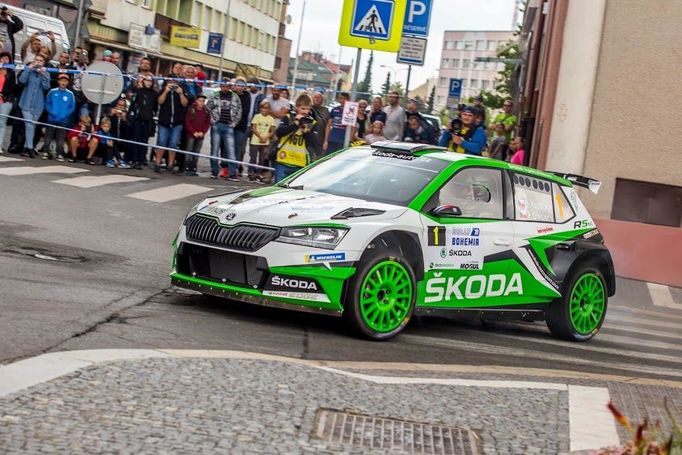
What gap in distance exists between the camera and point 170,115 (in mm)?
24094

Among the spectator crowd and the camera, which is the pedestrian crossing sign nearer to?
the spectator crowd

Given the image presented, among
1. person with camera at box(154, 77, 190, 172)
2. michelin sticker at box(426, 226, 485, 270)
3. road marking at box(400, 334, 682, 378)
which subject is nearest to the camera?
road marking at box(400, 334, 682, 378)

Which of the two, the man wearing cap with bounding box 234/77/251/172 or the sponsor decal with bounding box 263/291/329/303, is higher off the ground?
the man wearing cap with bounding box 234/77/251/172

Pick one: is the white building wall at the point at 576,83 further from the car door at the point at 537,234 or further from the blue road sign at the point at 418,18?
the car door at the point at 537,234

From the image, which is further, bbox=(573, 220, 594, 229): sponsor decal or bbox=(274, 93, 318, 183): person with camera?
bbox=(274, 93, 318, 183): person with camera

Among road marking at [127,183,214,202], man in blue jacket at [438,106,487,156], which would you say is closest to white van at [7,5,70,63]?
road marking at [127,183,214,202]

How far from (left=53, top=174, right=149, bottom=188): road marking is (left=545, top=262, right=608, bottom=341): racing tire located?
8961 millimetres

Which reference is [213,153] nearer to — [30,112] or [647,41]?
[30,112]

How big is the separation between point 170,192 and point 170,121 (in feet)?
13.3

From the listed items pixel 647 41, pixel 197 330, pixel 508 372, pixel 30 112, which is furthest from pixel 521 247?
pixel 30 112

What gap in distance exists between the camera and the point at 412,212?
10.5 metres

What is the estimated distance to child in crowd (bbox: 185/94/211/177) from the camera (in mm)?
24359

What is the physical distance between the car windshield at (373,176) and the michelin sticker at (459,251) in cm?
46

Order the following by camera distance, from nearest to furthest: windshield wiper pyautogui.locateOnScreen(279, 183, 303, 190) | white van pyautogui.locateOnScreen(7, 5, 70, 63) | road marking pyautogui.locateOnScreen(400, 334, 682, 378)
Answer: road marking pyautogui.locateOnScreen(400, 334, 682, 378) < windshield wiper pyautogui.locateOnScreen(279, 183, 303, 190) < white van pyautogui.locateOnScreen(7, 5, 70, 63)
